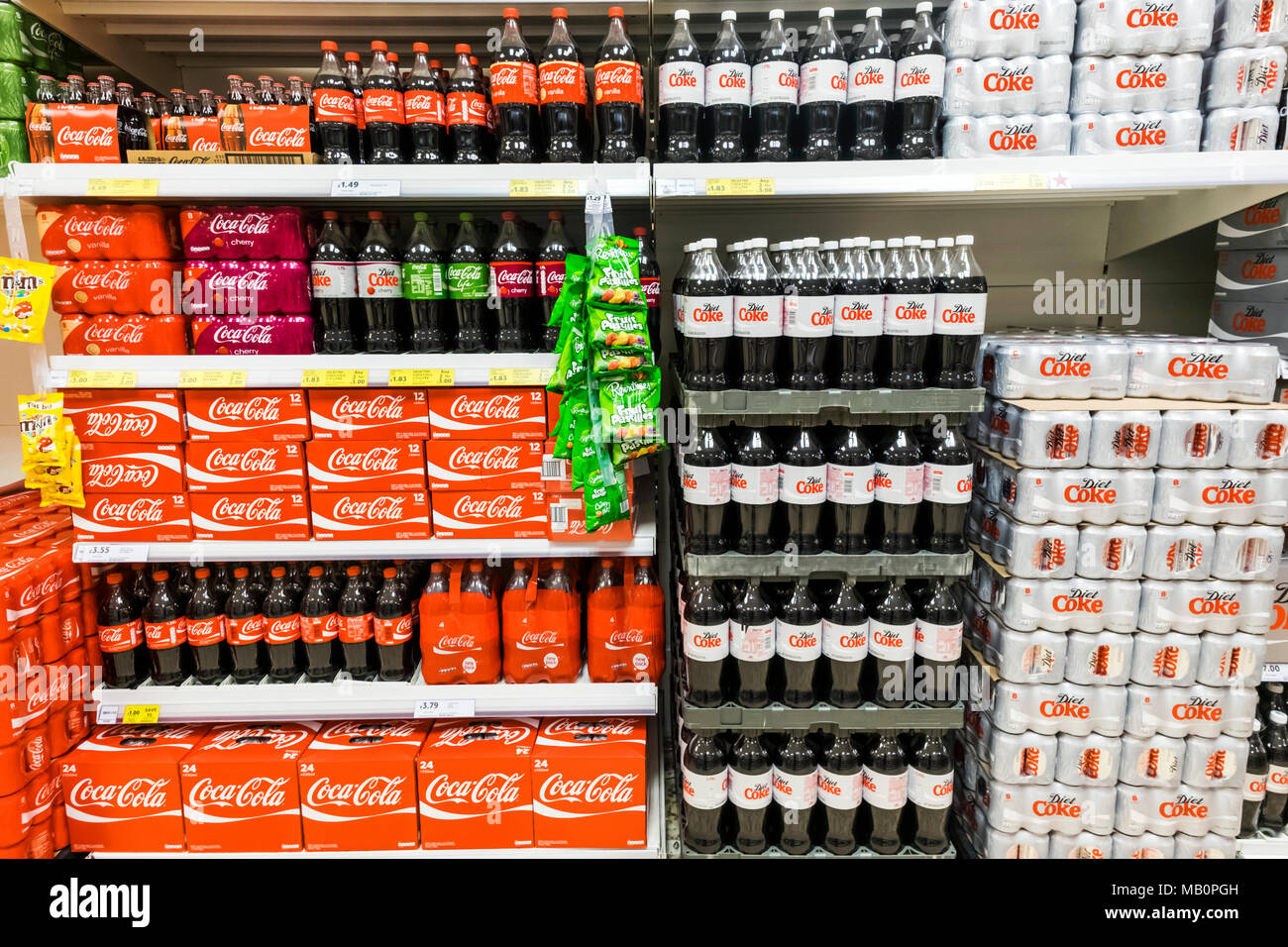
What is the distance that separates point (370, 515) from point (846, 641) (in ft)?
4.85

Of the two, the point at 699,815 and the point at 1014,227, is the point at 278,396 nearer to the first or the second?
the point at 699,815

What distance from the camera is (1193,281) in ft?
9.04

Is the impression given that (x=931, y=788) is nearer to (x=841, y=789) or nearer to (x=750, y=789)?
(x=841, y=789)

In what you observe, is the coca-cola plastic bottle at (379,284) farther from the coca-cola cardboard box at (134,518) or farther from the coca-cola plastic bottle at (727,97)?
the coca-cola plastic bottle at (727,97)

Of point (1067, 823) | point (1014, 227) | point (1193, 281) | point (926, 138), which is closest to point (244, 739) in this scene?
point (1067, 823)

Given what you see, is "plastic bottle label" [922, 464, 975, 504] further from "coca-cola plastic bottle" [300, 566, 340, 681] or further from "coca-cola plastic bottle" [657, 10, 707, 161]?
"coca-cola plastic bottle" [300, 566, 340, 681]

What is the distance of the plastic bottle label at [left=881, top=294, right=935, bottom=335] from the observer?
6.35 feet

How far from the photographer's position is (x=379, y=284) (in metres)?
2.12

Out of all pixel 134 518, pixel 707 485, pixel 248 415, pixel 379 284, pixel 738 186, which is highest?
pixel 738 186

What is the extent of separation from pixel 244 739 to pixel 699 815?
4.81ft

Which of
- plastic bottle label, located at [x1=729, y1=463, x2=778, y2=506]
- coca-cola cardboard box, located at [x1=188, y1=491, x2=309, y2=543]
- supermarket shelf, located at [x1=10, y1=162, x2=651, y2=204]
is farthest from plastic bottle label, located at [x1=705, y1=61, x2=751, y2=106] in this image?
coca-cola cardboard box, located at [x1=188, y1=491, x2=309, y2=543]

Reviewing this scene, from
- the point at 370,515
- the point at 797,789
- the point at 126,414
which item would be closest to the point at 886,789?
the point at 797,789

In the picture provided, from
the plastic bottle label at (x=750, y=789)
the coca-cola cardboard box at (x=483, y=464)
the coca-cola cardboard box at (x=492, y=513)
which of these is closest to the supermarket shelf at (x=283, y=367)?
the coca-cola cardboard box at (x=483, y=464)
